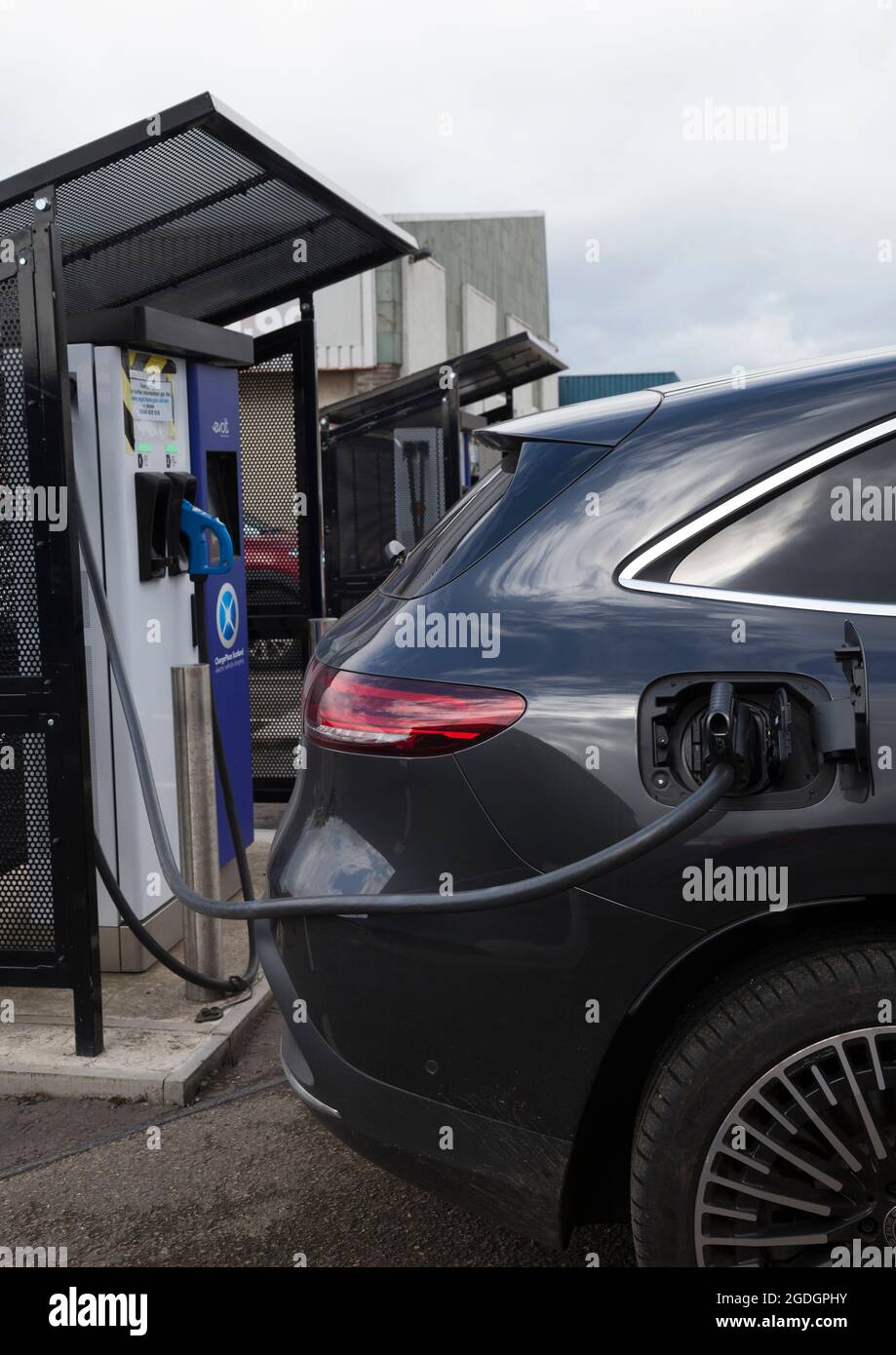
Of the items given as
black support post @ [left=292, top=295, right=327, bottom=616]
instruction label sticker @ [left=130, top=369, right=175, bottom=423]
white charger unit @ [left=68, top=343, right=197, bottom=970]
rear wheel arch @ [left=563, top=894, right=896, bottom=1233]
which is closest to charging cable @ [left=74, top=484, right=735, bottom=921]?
rear wheel arch @ [left=563, top=894, right=896, bottom=1233]

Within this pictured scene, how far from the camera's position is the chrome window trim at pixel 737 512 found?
7.30 ft

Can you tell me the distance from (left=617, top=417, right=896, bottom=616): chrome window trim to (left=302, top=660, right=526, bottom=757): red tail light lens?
0.31m

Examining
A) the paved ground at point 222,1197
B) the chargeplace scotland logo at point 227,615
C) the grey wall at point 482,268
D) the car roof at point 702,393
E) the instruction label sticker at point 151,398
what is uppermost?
the grey wall at point 482,268

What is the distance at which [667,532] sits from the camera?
7.54ft

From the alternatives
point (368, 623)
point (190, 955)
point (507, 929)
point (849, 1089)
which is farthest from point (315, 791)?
point (190, 955)

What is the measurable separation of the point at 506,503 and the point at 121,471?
228 cm

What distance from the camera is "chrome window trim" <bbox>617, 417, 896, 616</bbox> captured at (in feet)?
7.30

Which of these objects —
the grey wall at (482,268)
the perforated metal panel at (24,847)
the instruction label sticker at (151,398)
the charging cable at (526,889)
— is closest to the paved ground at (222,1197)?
the perforated metal panel at (24,847)

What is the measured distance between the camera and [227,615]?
539cm

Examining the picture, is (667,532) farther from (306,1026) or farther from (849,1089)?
(306,1026)

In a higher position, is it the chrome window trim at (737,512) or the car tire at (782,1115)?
the chrome window trim at (737,512)

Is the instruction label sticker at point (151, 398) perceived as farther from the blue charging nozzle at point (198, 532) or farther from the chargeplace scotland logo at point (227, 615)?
the chargeplace scotland logo at point (227, 615)

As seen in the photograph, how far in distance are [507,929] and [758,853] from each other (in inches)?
16.7

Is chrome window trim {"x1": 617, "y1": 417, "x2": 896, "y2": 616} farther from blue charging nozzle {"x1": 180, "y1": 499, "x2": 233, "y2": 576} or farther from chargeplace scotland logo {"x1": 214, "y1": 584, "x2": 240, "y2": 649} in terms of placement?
chargeplace scotland logo {"x1": 214, "y1": 584, "x2": 240, "y2": 649}
